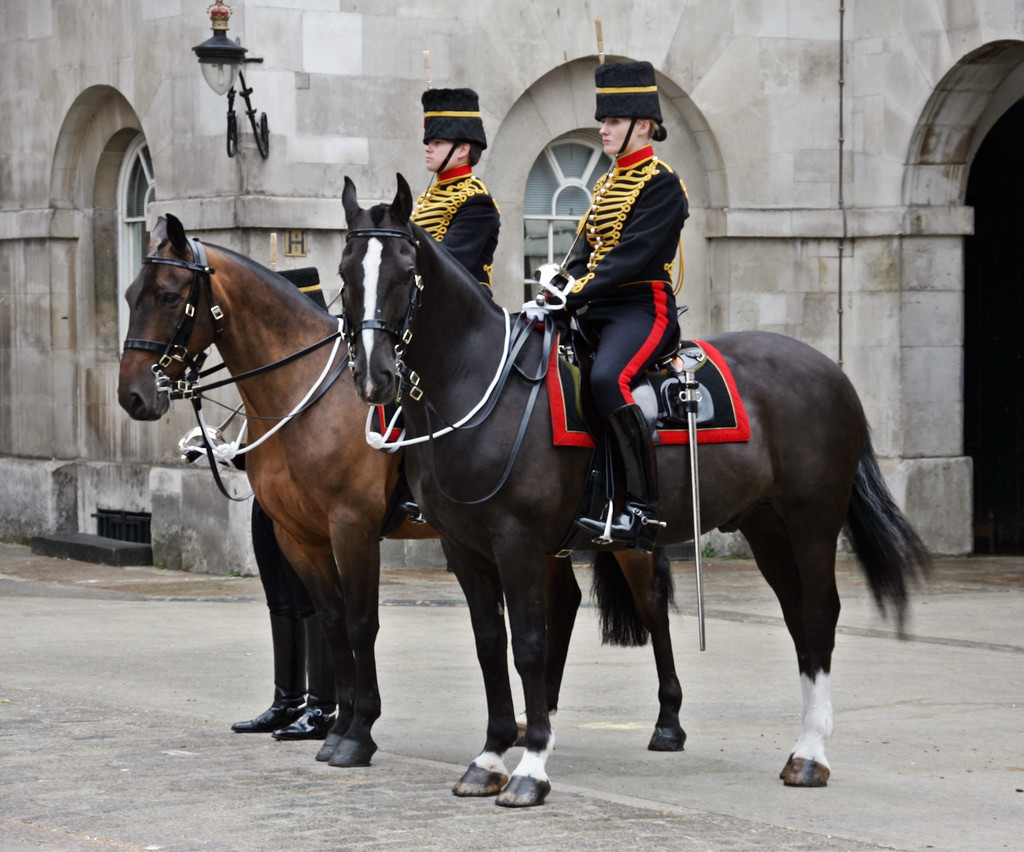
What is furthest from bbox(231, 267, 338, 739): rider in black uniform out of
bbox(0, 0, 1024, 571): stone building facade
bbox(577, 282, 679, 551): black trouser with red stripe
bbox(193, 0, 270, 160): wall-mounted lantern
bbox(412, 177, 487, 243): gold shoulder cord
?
bbox(0, 0, 1024, 571): stone building facade

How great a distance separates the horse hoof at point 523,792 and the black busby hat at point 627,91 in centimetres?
274

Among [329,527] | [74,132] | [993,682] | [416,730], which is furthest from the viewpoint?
[74,132]

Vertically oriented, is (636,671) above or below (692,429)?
below

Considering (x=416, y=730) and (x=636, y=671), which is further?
(x=636, y=671)

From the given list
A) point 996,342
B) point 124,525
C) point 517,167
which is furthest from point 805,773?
point 996,342

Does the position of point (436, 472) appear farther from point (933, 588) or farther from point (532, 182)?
point (532, 182)

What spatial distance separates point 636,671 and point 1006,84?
8169 mm

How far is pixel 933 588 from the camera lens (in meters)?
13.9

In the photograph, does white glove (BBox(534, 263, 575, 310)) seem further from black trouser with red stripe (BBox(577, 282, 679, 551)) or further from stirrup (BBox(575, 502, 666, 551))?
stirrup (BBox(575, 502, 666, 551))

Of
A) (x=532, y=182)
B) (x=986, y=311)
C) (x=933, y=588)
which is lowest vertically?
(x=933, y=588)

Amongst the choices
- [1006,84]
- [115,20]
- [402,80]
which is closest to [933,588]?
[1006,84]

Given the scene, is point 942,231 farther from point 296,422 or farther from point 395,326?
point 395,326

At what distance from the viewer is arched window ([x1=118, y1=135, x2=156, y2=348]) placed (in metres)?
A: 16.5

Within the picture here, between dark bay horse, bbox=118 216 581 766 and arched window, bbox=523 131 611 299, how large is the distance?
792 centimetres
